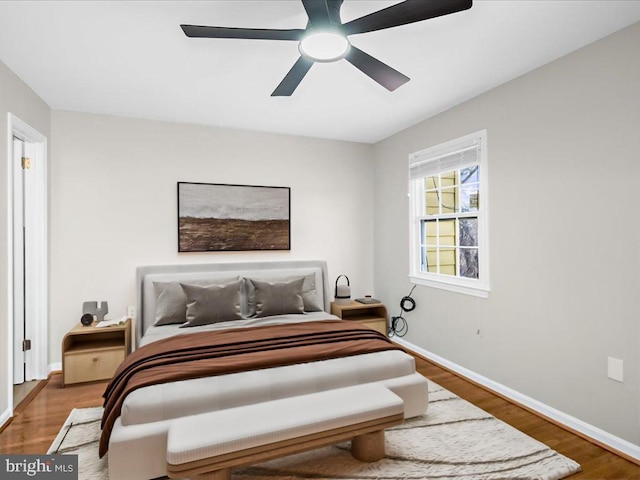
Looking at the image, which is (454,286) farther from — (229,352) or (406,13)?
(406,13)

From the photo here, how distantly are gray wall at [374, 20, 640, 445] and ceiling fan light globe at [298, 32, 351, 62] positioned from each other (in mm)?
1686

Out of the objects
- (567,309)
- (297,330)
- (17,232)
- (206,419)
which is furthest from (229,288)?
(567,309)

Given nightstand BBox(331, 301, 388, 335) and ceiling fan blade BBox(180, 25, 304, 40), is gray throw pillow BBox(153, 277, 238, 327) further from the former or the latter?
ceiling fan blade BBox(180, 25, 304, 40)

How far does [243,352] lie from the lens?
97.0 inches

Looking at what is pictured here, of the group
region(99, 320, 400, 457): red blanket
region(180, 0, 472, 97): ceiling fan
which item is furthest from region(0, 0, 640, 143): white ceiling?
region(99, 320, 400, 457): red blanket

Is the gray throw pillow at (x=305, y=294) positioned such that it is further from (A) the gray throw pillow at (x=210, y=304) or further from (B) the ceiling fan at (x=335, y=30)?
(B) the ceiling fan at (x=335, y=30)

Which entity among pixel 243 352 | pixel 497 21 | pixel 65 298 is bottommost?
pixel 243 352

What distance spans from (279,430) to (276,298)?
1787mm

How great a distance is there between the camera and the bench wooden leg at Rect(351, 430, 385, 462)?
2.09 metres

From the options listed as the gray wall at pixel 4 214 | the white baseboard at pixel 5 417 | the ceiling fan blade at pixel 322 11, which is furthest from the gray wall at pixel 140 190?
the ceiling fan blade at pixel 322 11

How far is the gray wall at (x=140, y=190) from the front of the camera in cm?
353

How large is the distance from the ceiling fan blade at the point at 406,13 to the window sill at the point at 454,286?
7.60 ft

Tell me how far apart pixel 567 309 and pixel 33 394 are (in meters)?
4.28

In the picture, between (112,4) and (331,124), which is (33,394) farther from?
(331,124)
